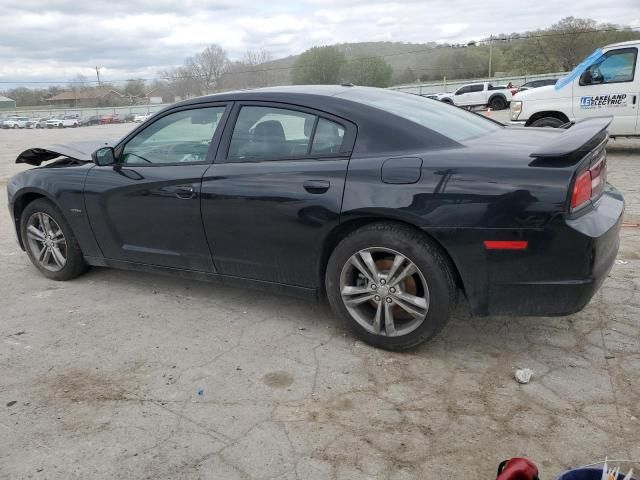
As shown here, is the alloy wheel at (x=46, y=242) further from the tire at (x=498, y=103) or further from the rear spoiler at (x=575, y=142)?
the tire at (x=498, y=103)

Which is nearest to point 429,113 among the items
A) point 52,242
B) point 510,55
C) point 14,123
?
point 52,242

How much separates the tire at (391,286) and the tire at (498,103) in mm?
34388

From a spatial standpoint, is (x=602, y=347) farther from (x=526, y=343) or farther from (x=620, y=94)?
(x=620, y=94)

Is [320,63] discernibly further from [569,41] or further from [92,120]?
[569,41]

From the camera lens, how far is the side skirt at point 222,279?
3.37 m

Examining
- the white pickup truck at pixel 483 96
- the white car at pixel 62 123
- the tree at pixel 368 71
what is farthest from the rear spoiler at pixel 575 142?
the white car at pixel 62 123

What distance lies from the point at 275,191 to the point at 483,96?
35.4m

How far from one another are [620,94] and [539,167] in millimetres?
8307

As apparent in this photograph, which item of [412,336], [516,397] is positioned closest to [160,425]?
[412,336]

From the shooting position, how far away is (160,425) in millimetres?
2564

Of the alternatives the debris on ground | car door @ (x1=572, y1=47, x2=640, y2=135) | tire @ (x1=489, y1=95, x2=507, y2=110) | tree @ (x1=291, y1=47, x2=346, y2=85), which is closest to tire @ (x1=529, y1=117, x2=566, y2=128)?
car door @ (x1=572, y1=47, x2=640, y2=135)

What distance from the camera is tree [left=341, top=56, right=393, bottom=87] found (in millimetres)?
60312

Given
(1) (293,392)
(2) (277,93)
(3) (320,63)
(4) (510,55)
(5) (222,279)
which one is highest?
(4) (510,55)

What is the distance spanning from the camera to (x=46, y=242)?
4.53 m
